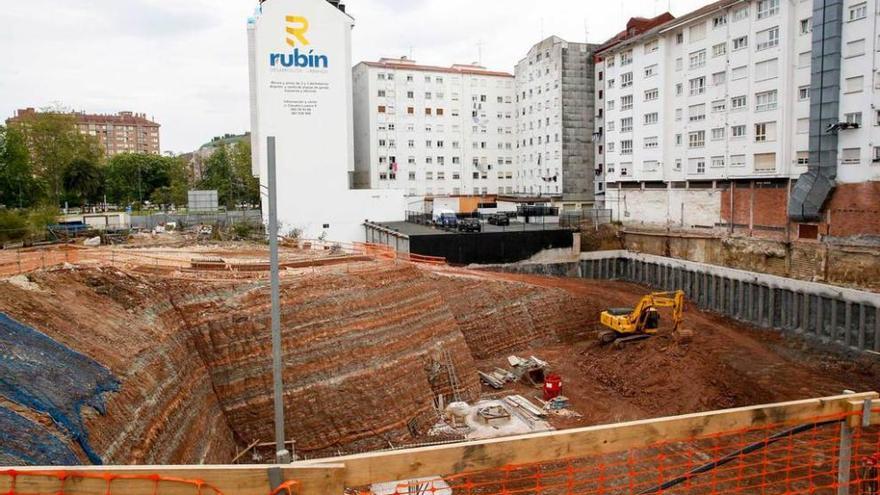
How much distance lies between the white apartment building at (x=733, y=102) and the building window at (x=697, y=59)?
0.07 m

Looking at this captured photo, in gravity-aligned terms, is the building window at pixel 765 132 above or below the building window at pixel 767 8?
below

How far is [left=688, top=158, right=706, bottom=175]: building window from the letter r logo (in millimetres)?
28031

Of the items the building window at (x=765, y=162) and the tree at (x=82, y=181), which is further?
the tree at (x=82, y=181)

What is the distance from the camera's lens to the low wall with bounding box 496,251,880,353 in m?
25.9

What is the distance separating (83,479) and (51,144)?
59.3 meters

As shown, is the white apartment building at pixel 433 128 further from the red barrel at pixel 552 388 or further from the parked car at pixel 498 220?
the red barrel at pixel 552 388

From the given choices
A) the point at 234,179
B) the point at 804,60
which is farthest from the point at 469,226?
the point at 234,179

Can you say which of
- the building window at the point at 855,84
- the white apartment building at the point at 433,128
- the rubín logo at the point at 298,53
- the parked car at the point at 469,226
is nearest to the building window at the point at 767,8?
the building window at the point at 855,84

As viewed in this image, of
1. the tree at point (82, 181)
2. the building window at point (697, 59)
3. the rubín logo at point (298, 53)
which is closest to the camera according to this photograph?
the rubín logo at point (298, 53)

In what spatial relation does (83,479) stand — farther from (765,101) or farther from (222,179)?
(222,179)

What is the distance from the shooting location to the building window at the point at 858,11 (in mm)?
29031

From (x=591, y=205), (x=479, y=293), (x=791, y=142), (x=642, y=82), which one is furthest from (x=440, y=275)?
(x=591, y=205)

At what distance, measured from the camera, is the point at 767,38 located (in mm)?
35062

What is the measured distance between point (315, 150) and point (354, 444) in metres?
28.1
